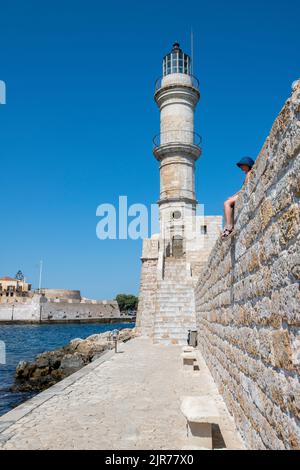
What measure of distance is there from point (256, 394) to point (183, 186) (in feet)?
70.8

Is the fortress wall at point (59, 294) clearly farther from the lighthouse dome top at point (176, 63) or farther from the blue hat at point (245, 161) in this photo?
the blue hat at point (245, 161)

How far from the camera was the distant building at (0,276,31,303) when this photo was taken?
71188 mm

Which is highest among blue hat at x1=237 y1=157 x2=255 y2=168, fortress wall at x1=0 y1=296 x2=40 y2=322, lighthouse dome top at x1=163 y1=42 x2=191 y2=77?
lighthouse dome top at x1=163 y1=42 x2=191 y2=77

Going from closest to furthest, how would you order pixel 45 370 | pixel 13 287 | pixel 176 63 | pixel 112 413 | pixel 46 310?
pixel 112 413, pixel 45 370, pixel 176 63, pixel 46 310, pixel 13 287

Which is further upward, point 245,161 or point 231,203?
point 245,161

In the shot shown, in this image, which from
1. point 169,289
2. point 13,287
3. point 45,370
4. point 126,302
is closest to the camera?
point 45,370

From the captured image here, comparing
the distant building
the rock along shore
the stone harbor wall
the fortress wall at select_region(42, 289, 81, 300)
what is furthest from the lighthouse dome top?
the distant building

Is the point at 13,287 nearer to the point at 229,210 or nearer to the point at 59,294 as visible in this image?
the point at 59,294

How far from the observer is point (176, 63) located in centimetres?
2741

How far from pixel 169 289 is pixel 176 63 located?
1793cm

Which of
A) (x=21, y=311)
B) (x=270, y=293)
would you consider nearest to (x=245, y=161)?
(x=270, y=293)

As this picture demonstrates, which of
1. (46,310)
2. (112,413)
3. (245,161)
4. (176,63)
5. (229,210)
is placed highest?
(176,63)

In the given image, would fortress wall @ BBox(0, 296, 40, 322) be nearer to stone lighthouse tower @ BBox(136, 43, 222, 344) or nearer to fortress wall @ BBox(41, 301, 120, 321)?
fortress wall @ BBox(41, 301, 120, 321)

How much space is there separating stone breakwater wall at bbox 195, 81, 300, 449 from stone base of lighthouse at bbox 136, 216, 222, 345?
11206 millimetres
